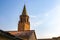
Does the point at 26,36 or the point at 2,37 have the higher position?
the point at 26,36

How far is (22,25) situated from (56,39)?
2083 cm

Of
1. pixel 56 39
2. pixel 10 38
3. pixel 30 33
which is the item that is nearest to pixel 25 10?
pixel 30 33

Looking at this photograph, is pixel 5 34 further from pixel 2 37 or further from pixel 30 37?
pixel 30 37

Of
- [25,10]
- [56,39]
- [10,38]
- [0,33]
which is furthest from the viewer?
[25,10]

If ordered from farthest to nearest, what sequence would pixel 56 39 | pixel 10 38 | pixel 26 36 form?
pixel 26 36
pixel 56 39
pixel 10 38

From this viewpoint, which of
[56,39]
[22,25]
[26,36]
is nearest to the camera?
[56,39]

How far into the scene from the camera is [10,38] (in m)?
19.6

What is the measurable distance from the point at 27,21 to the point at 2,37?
31.7 meters

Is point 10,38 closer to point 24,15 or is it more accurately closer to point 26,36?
point 26,36

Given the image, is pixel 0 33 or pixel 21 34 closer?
pixel 0 33

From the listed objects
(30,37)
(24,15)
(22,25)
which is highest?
(24,15)

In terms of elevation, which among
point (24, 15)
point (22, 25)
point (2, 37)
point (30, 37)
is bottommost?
point (2, 37)

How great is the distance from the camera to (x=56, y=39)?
1203 inches

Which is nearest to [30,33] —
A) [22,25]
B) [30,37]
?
[30,37]
